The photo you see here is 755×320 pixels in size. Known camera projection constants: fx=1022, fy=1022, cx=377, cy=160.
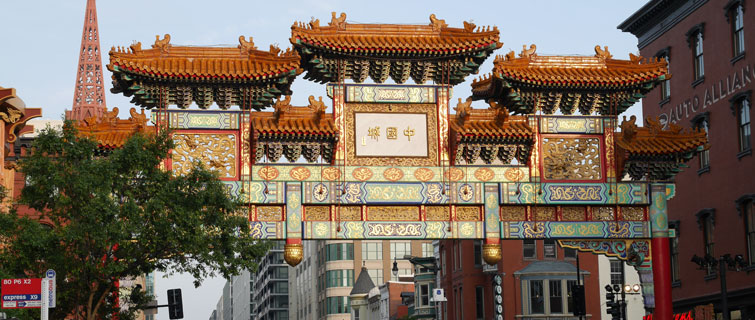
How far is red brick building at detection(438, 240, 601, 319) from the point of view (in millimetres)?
52844

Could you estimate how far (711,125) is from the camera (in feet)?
123

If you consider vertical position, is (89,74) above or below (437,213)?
above

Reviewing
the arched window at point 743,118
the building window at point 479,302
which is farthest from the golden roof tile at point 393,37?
the building window at point 479,302

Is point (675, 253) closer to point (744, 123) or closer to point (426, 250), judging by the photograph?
point (744, 123)

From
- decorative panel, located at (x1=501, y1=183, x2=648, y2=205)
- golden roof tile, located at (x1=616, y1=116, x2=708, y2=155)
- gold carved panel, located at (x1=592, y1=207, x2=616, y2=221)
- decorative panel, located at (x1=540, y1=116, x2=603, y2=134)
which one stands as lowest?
gold carved panel, located at (x1=592, y1=207, x2=616, y2=221)

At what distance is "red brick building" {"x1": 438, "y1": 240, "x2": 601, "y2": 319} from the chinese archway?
83.2 feet

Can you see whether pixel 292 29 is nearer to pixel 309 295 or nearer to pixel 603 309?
pixel 603 309

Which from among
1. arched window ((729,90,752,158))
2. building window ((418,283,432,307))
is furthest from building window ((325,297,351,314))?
arched window ((729,90,752,158))

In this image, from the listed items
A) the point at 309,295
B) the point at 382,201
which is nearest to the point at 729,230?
the point at 382,201

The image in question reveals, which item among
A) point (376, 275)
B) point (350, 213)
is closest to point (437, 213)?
point (350, 213)

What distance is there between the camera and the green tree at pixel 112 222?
73.9 ft

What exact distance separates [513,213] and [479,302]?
1159 inches

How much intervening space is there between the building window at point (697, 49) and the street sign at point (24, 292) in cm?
2747

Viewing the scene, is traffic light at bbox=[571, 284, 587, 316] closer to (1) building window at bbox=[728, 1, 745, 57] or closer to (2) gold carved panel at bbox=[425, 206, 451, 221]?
(2) gold carved panel at bbox=[425, 206, 451, 221]
